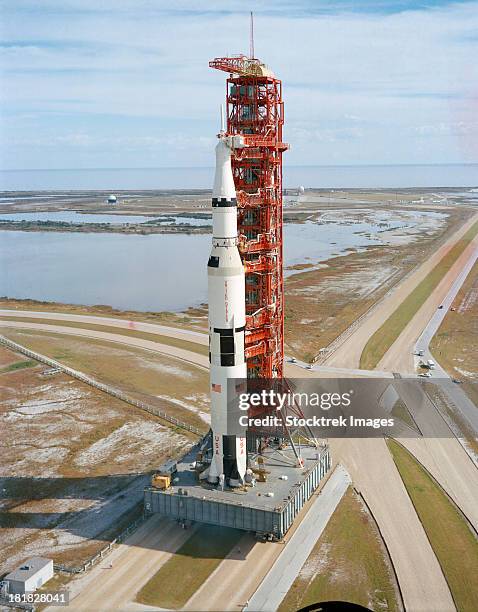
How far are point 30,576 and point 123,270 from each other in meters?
121

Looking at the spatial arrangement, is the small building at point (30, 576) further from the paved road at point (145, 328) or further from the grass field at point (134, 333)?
the grass field at point (134, 333)

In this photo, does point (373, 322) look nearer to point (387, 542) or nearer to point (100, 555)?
point (387, 542)

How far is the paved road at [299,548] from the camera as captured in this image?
3414cm

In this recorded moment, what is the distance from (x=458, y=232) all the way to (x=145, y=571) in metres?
181

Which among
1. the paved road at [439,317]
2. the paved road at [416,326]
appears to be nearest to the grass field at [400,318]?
the paved road at [416,326]

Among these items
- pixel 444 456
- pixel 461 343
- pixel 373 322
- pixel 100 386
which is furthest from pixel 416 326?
pixel 100 386

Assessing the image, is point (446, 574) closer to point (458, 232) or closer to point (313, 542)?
point (313, 542)

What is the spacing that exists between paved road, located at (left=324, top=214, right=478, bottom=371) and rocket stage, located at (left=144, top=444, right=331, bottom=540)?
3158 centimetres

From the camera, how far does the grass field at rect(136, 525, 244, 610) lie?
113 ft

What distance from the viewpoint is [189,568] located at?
3700cm

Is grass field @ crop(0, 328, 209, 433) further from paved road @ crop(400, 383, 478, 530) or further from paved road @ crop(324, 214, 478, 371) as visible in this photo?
paved road @ crop(400, 383, 478, 530)

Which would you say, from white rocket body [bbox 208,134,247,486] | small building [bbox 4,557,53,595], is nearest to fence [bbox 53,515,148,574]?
small building [bbox 4,557,53,595]

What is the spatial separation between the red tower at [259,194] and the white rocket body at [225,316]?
84.5 inches

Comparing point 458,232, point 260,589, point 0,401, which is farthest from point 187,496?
point 458,232
